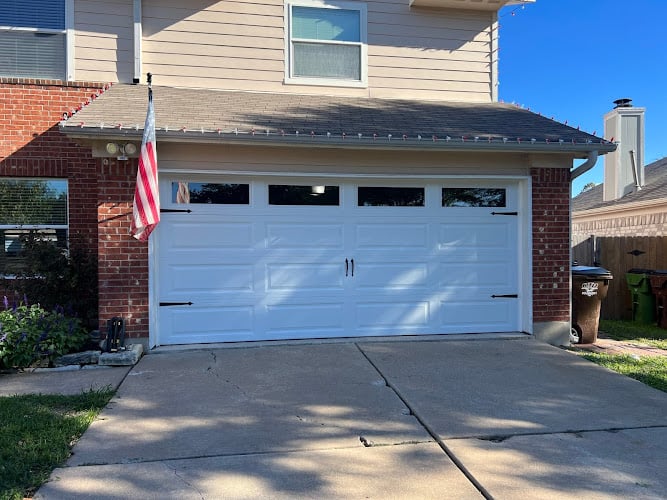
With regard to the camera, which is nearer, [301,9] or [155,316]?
[155,316]

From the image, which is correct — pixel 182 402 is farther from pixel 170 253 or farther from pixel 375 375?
pixel 170 253

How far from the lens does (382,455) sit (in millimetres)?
3551

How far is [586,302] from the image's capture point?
7520 mm

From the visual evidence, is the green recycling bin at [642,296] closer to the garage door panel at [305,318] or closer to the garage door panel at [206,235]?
the garage door panel at [305,318]

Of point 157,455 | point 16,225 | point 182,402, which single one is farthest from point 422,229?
point 16,225

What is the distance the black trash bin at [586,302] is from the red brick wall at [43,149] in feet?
24.0

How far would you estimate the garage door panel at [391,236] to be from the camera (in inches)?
277

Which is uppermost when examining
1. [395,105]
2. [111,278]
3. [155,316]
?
[395,105]

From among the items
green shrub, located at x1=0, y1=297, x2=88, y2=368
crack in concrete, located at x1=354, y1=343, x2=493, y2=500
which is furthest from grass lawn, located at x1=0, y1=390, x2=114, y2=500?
crack in concrete, located at x1=354, y1=343, x2=493, y2=500

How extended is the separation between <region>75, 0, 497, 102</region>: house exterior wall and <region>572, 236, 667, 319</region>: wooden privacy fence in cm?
455

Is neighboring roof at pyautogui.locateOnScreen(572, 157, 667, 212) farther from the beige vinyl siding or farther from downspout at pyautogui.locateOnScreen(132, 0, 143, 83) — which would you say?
the beige vinyl siding

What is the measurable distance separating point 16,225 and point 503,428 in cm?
708

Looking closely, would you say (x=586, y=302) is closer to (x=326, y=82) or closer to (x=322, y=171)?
(x=322, y=171)

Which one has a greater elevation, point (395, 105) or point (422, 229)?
point (395, 105)
